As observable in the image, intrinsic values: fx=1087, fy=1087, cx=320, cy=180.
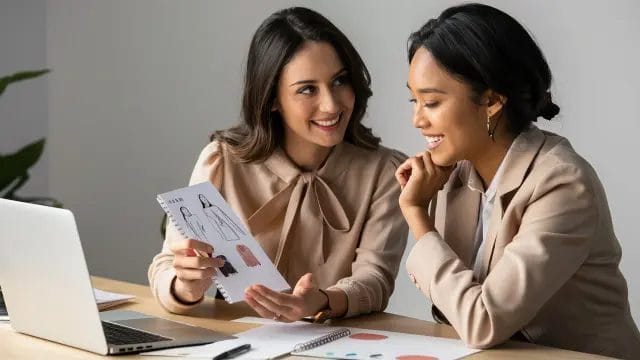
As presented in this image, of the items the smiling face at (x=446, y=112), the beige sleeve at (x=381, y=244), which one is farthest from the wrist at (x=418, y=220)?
the beige sleeve at (x=381, y=244)

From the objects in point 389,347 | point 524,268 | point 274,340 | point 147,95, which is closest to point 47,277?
point 274,340

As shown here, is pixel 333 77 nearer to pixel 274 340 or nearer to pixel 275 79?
pixel 275 79

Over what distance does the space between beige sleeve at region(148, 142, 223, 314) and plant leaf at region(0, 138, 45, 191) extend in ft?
4.64

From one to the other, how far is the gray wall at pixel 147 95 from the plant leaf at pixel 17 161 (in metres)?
0.59

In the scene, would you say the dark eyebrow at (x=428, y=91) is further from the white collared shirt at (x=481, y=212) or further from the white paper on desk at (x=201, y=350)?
the white paper on desk at (x=201, y=350)

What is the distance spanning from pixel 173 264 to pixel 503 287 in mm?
716

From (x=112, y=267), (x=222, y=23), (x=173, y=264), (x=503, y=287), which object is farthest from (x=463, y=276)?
(x=112, y=267)

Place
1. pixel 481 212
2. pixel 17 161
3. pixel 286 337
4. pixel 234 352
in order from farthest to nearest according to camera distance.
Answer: pixel 17 161 < pixel 481 212 < pixel 286 337 < pixel 234 352

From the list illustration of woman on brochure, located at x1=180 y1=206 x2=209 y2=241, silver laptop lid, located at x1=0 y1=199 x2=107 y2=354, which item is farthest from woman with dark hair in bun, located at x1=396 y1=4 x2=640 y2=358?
silver laptop lid, located at x1=0 y1=199 x2=107 y2=354

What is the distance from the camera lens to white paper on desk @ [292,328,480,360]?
→ 189 cm

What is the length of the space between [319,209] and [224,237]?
35 cm

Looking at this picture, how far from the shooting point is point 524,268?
195cm

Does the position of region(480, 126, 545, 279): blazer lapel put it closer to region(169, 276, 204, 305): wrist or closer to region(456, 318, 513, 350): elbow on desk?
region(456, 318, 513, 350): elbow on desk

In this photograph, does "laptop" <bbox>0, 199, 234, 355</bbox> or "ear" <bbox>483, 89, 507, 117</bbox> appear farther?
"ear" <bbox>483, 89, 507, 117</bbox>
